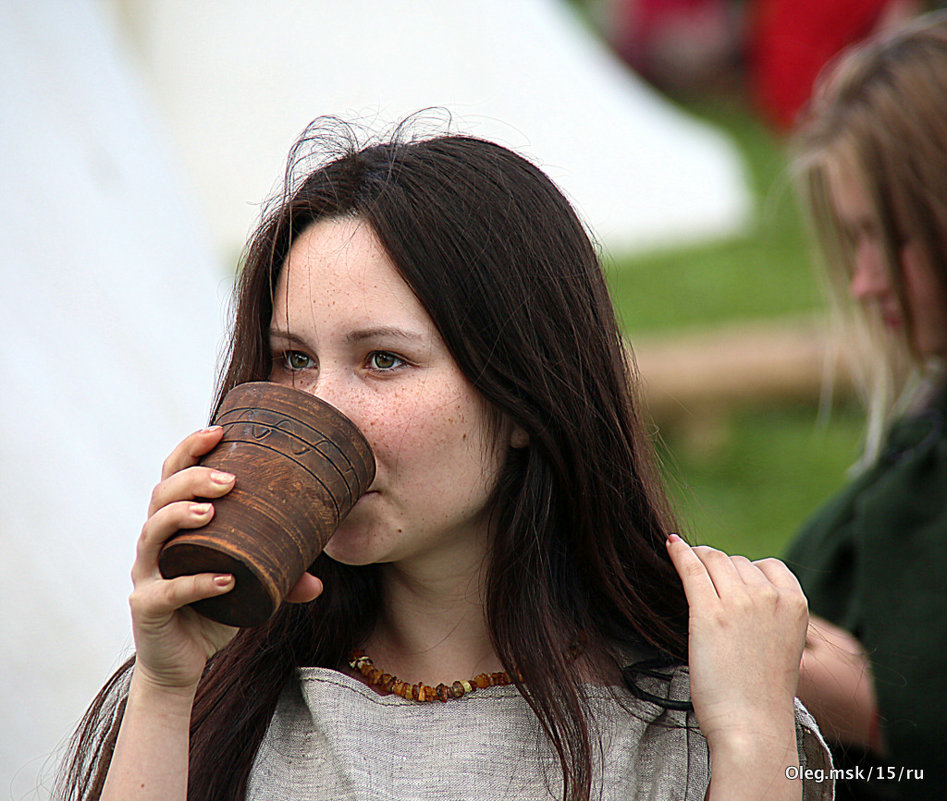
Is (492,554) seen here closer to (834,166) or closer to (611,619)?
(611,619)

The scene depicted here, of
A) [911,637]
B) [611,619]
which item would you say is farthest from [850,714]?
[611,619]

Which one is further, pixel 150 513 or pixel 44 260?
pixel 44 260

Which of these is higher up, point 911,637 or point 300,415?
point 300,415

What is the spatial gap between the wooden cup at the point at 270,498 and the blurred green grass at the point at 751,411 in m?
2.08

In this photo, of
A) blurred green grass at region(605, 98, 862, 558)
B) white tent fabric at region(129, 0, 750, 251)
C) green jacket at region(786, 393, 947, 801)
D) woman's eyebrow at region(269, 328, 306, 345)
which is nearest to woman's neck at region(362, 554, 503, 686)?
woman's eyebrow at region(269, 328, 306, 345)

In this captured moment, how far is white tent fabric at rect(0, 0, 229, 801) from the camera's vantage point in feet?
9.78

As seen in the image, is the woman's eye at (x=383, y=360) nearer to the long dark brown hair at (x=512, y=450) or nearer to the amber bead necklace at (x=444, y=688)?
the long dark brown hair at (x=512, y=450)

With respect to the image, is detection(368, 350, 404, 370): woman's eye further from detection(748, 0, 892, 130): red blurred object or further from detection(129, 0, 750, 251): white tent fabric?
detection(748, 0, 892, 130): red blurred object

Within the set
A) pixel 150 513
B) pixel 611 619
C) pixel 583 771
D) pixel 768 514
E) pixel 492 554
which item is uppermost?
pixel 150 513

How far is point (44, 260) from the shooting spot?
331 centimetres

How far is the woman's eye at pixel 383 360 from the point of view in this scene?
1571 mm

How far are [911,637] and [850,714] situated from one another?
21 cm

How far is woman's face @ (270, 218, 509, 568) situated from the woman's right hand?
0.21 meters

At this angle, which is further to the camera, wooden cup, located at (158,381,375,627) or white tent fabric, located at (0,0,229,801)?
white tent fabric, located at (0,0,229,801)
